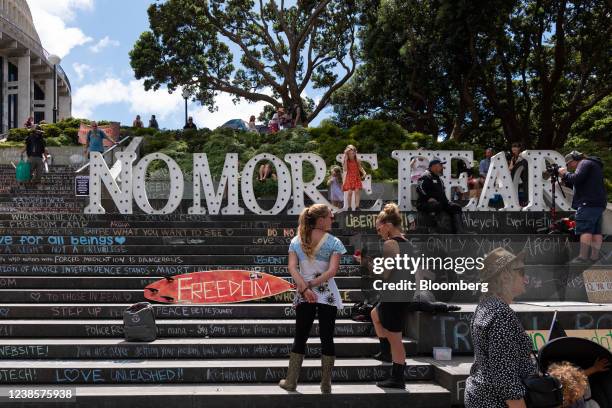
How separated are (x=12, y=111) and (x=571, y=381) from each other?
54923mm

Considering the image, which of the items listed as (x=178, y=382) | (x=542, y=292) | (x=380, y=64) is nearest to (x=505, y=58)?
(x=380, y=64)

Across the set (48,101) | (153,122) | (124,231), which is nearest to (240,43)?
(153,122)

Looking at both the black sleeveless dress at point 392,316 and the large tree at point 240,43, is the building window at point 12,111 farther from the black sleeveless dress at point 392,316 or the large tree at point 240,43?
the black sleeveless dress at point 392,316

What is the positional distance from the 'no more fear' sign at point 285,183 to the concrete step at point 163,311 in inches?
179

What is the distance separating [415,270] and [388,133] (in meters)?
15.5

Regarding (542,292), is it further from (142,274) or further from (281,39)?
(281,39)

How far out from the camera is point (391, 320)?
20.1ft

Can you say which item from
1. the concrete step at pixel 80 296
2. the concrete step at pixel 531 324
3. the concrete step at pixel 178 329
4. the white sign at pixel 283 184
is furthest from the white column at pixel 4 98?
the concrete step at pixel 531 324

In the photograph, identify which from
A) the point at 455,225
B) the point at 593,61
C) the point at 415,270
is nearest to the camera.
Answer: the point at 415,270

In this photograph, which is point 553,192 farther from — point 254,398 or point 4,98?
point 4,98

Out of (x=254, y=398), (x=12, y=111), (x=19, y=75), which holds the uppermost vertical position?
(x=19, y=75)

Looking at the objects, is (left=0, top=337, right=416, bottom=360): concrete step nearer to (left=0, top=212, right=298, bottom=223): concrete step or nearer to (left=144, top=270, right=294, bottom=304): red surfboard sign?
(left=144, top=270, right=294, bottom=304): red surfboard sign

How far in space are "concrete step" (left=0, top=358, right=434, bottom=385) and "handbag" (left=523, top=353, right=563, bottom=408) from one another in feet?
10.7

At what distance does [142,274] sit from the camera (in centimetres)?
931
